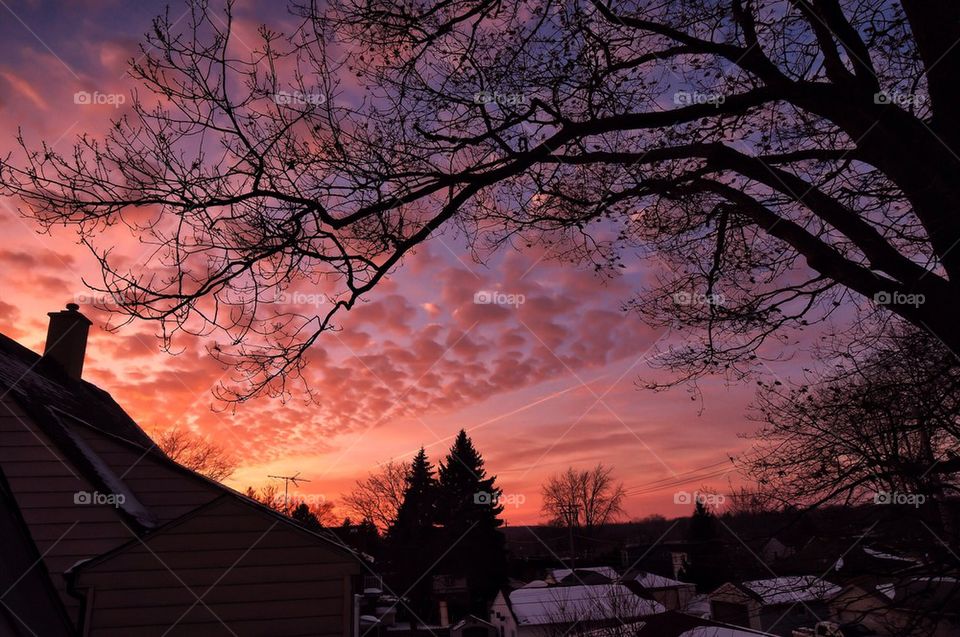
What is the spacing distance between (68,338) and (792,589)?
1722 centimetres

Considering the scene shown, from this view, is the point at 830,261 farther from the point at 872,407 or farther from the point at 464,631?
the point at 464,631

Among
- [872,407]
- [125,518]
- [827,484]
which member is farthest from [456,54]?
[125,518]

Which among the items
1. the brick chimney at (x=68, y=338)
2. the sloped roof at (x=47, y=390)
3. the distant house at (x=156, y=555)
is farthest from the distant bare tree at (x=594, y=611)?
the brick chimney at (x=68, y=338)

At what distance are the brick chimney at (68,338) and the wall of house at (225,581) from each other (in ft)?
32.1

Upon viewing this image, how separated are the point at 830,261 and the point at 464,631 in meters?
38.6

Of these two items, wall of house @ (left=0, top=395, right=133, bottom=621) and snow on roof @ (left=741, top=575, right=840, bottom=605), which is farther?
wall of house @ (left=0, top=395, right=133, bottom=621)

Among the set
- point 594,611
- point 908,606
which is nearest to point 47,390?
point 908,606

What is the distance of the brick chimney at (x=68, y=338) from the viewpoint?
14901 millimetres

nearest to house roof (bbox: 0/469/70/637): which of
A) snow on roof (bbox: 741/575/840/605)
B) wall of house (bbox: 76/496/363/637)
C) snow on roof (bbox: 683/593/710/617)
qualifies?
snow on roof (bbox: 741/575/840/605)

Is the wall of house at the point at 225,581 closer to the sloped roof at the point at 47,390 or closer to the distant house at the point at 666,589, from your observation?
the sloped roof at the point at 47,390

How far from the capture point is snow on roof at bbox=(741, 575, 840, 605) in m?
4.54

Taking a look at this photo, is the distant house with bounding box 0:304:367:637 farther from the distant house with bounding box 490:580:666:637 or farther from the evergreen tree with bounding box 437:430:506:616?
the evergreen tree with bounding box 437:430:506:616

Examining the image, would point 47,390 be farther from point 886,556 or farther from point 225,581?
point 886,556

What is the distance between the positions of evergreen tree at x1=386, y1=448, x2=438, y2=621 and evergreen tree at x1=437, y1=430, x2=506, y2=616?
1.09 meters
